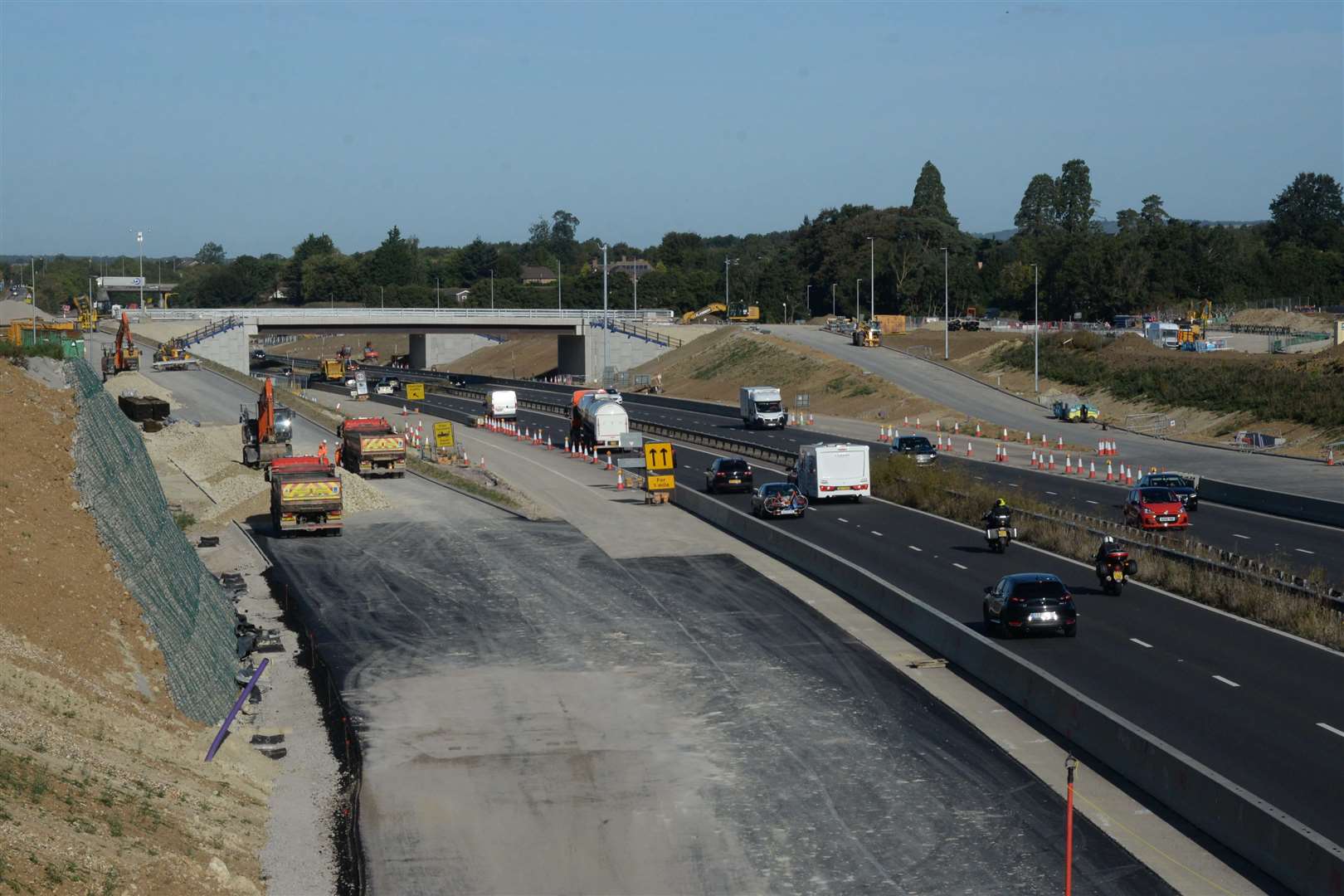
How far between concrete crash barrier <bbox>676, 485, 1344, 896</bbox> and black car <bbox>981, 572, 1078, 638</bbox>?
118 cm

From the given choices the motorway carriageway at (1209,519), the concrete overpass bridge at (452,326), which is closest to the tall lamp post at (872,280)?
the concrete overpass bridge at (452,326)

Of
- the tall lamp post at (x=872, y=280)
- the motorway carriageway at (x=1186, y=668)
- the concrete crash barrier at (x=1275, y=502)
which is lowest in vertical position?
the motorway carriageway at (x=1186, y=668)

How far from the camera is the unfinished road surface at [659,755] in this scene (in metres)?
20.2

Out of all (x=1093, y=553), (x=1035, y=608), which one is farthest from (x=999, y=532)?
(x=1035, y=608)

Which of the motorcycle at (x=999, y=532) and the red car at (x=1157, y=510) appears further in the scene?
the red car at (x=1157, y=510)

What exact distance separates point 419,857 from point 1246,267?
151 m

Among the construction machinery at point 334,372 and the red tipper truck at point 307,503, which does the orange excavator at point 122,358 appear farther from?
the red tipper truck at point 307,503

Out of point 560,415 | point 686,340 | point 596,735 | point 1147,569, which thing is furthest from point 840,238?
point 596,735

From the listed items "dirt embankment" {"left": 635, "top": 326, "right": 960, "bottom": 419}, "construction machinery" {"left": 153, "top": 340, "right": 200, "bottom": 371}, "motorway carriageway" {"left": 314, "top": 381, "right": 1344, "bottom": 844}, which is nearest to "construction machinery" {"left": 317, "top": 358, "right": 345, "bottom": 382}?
"construction machinery" {"left": 153, "top": 340, "right": 200, "bottom": 371}

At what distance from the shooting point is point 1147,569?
38.8 m

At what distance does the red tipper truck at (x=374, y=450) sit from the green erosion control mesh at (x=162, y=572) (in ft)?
47.8

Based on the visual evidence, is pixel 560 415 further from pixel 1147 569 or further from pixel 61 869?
pixel 61 869

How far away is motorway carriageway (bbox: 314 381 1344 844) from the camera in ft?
73.2

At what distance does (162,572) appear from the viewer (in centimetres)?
3506
